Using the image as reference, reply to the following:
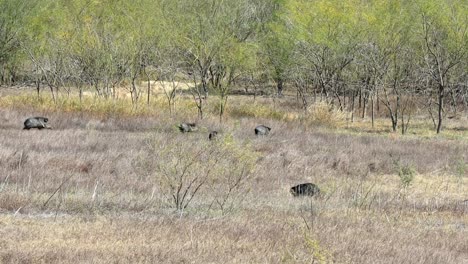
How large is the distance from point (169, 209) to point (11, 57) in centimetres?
3166

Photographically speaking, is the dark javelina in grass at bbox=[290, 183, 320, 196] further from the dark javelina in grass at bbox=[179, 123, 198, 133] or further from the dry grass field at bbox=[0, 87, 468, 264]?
the dark javelina in grass at bbox=[179, 123, 198, 133]

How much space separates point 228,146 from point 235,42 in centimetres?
2093

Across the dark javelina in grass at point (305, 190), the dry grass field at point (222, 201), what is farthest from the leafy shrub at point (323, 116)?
the dark javelina in grass at point (305, 190)

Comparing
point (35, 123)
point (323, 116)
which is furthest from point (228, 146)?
point (323, 116)

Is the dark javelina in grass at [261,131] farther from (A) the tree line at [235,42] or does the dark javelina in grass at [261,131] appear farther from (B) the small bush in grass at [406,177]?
(B) the small bush in grass at [406,177]

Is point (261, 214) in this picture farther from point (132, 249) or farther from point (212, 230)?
point (132, 249)

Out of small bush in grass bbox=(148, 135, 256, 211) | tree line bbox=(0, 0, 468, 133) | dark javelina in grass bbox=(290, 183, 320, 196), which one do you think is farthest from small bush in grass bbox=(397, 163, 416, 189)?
tree line bbox=(0, 0, 468, 133)

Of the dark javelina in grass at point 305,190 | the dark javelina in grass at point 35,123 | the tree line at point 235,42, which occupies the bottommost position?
the dark javelina in grass at point 305,190

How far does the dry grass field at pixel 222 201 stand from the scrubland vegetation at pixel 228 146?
0.14ft

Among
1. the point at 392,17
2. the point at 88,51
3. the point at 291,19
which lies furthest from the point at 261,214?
the point at 291,19

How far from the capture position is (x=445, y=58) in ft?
102

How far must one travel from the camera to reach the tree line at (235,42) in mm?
29812

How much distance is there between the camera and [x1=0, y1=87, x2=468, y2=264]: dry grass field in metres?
7.38

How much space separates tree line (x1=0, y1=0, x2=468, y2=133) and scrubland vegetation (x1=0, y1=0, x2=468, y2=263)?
0.33 ft
